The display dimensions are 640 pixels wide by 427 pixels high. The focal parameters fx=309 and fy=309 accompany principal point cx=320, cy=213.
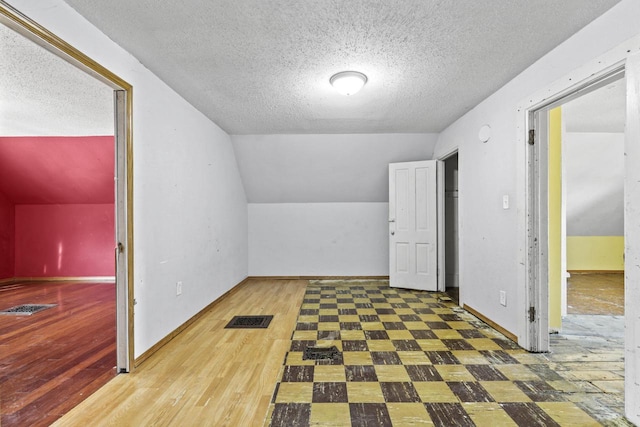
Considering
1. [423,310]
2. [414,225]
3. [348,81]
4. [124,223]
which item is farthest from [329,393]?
[414,225]

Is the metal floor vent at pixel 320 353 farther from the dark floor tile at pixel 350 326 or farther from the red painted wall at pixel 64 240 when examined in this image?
the red painted wall at pixel 64 240

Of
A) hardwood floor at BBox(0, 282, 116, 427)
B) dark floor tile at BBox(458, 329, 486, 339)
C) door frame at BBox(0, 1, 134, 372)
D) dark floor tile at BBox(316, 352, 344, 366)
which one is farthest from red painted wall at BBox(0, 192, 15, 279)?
dark floor tile at BBox(458, 329, 486, 339)

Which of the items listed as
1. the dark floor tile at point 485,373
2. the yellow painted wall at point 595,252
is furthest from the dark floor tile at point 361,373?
the yellow painted wall at point 595,252

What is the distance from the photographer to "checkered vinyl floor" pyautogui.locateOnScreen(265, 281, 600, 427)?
1.67 meters

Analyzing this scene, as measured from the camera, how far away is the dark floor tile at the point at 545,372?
81.1 inches

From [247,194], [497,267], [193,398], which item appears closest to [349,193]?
[247,194]

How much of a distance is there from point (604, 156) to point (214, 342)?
642 centimetres

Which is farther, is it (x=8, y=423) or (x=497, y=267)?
(x=497, y=267)

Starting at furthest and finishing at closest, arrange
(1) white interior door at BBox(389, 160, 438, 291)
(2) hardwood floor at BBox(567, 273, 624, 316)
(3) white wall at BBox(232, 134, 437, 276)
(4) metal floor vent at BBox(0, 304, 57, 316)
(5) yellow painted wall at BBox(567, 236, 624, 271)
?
(5) yellow painted wall at BBox(567, 236, 624, 271) < (3) white wall at BBox(232, 134, 437, 276) < (1) white interior door at BBox(389, 160, 438, 291) < (2) hardwood floor at BBox(567, 273, 624, 316) < (4) metal floor vent at BBox(0, 304, 57, 316)

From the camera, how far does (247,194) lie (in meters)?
5.39

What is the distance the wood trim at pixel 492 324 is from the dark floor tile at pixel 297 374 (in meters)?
1.79

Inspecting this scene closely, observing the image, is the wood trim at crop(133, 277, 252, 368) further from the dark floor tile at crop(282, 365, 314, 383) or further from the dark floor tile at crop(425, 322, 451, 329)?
the dark floor tile at crop(425, 322, 451, 329)

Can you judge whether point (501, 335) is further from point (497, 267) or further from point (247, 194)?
point (247, 194)

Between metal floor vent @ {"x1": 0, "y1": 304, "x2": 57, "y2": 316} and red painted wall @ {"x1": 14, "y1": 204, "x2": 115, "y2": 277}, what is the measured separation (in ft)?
4.81
